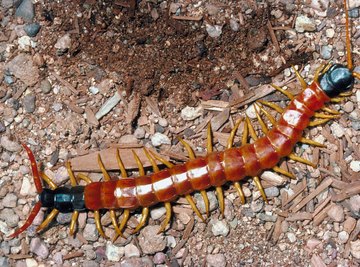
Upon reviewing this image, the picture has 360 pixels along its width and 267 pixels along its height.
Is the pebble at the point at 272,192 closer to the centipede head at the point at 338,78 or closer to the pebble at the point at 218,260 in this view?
the pebble at the point at 218,260

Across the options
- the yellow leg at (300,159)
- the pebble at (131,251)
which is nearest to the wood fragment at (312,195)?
the yellow leg at (300,159)

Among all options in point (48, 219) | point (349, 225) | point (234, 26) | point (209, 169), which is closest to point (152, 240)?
point (209, 169)

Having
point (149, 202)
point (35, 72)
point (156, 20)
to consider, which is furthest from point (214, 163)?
point (35, 72)

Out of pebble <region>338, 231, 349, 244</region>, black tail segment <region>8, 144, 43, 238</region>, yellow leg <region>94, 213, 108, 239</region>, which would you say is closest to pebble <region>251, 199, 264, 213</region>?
pebble <region>338, 231, 349, 244</region>

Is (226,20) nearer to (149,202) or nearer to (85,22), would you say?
(85,22)

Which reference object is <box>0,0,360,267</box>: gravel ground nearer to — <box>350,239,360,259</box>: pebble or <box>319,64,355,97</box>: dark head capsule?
<box>350,239,360,259</box>: pebble

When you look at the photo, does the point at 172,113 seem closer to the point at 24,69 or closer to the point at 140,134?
the point at 140,134
